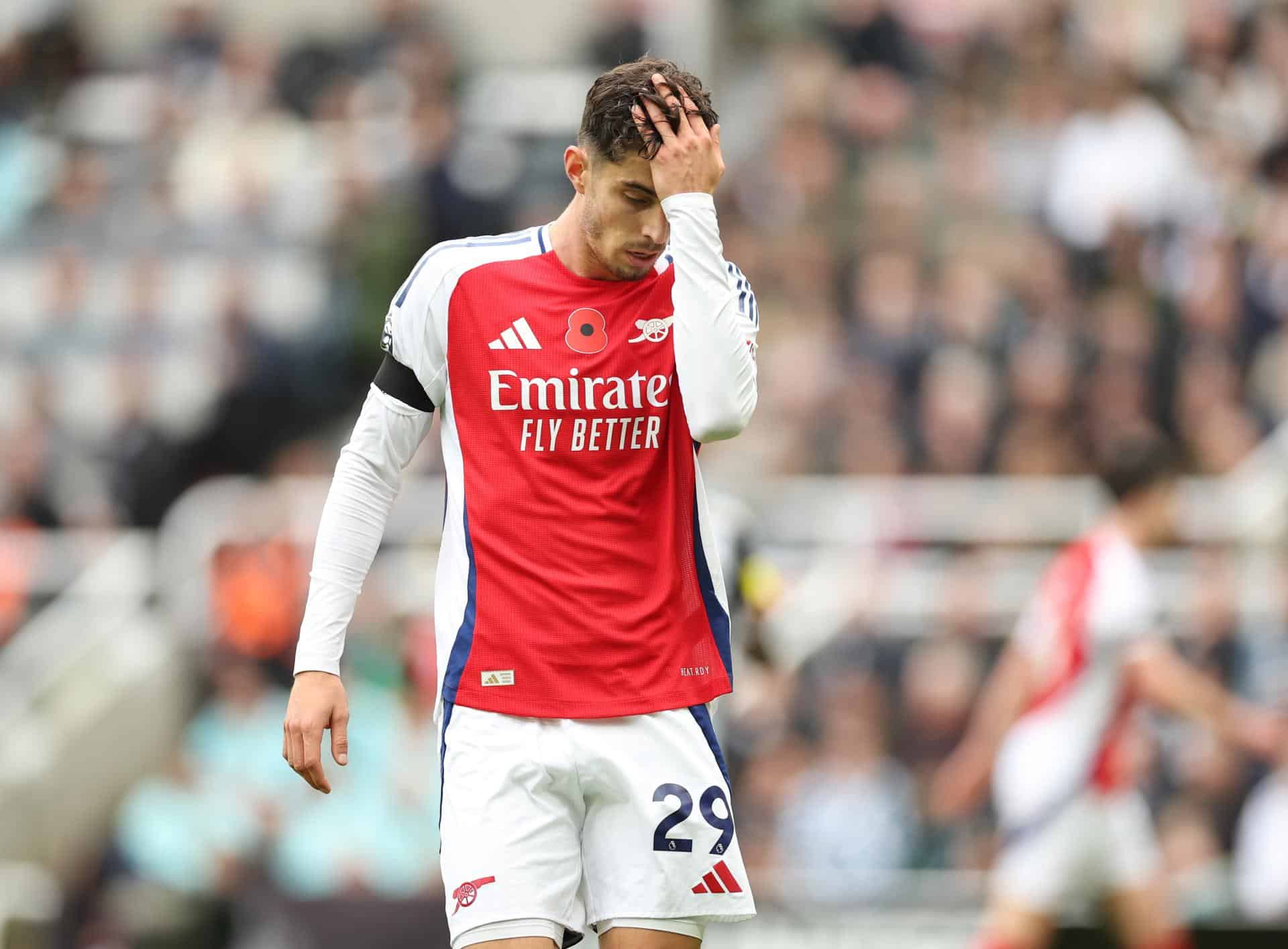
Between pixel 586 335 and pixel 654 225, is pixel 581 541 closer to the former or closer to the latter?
pixel 586 335

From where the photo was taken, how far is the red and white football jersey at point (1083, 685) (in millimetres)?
8102

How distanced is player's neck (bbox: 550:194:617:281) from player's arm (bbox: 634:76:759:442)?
289 millimetres

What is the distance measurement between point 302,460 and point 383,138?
2.73m

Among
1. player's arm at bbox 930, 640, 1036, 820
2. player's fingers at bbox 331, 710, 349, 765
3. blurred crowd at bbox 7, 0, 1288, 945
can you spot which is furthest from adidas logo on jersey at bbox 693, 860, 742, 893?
blurred crowd at bbox 7, 0, 1288, 945

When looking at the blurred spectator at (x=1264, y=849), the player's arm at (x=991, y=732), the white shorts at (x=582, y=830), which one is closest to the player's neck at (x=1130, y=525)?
the player's arm at (x=991, y=732)

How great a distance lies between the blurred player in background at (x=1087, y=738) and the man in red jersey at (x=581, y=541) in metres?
4.15

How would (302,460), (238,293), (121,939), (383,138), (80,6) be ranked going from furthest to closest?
(80,6), (383,138), (238,293), (302,460), (121,939)

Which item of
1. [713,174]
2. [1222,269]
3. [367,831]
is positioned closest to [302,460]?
[367,831]

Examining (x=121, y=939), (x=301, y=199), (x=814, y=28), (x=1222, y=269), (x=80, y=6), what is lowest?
(x=121, y=939)

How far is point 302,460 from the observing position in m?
10.9

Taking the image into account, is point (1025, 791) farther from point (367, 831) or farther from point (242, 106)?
point (242, 106)

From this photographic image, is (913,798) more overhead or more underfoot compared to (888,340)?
more underfoot

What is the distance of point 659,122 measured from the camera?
3.99 meters

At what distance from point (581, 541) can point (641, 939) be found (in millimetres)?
816
